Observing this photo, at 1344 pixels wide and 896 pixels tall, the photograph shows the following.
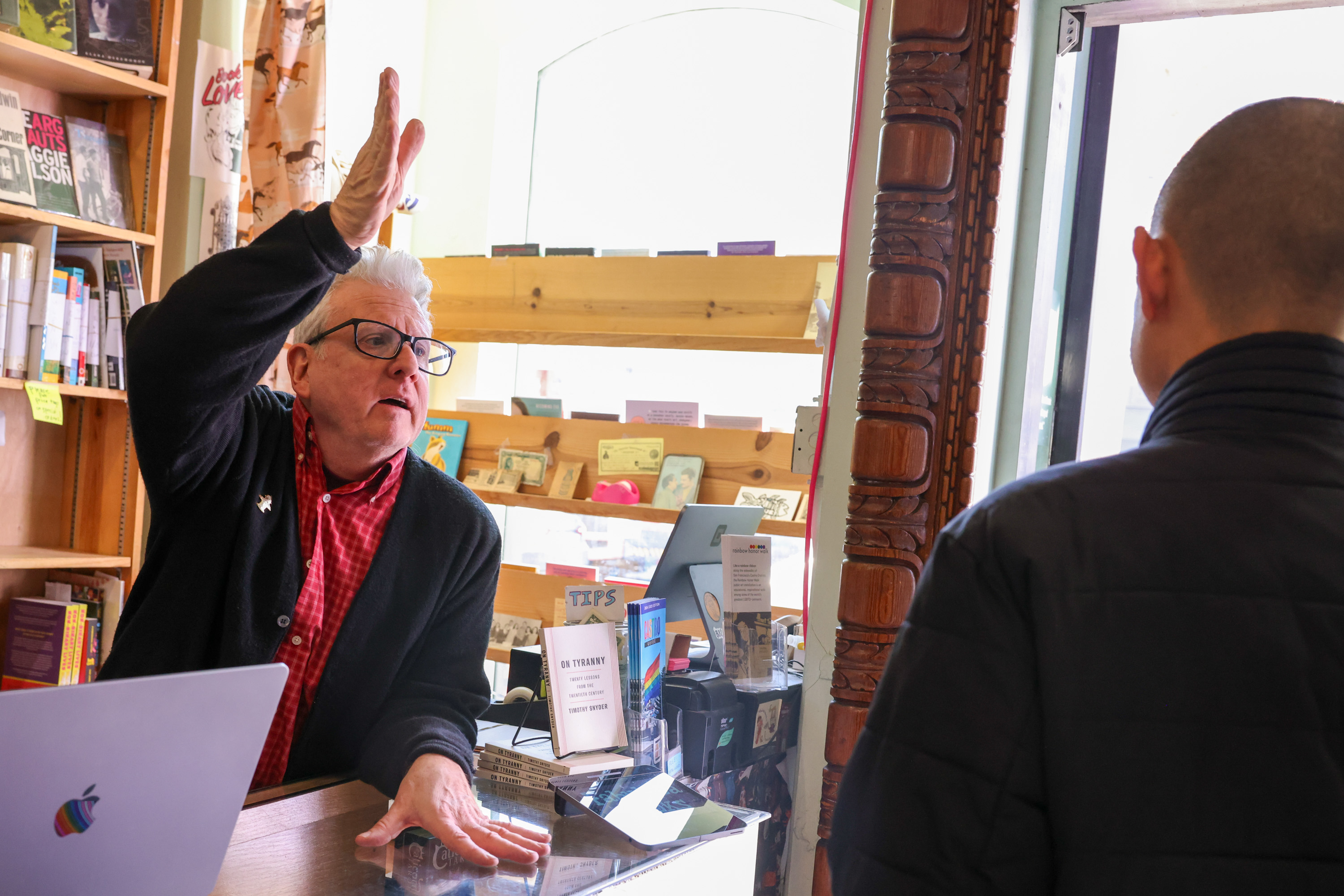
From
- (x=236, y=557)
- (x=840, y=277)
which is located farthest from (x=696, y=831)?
(x=840, y=277)

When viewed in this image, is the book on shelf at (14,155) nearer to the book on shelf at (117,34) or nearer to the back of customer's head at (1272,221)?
the book on shelf at (117,34)

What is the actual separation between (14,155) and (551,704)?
2.13 metres

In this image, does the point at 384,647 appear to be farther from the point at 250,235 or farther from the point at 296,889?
the point at 250,235

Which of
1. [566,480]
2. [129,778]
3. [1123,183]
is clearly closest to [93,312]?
[566,480]

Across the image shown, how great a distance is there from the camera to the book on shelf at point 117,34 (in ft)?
9.08

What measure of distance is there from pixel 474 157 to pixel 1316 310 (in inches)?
152

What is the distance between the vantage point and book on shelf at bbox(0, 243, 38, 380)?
104 inches

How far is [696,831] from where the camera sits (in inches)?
59.3

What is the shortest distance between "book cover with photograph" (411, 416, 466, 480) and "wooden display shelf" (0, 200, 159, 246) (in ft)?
3.59

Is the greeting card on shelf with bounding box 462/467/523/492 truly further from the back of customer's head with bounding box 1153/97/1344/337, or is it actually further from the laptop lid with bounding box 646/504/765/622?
the back of customer's head with bounding box 1153/97/1344/337

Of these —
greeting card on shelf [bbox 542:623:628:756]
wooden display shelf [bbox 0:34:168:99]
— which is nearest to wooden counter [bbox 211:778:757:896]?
greeting card on shelf [bbox 542:623:628:756]

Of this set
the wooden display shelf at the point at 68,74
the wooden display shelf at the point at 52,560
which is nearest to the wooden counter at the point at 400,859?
the wooden display shelf at the point at 52,560

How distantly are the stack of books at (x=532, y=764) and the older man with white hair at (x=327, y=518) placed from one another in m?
0.10

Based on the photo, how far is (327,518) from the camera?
161cm
